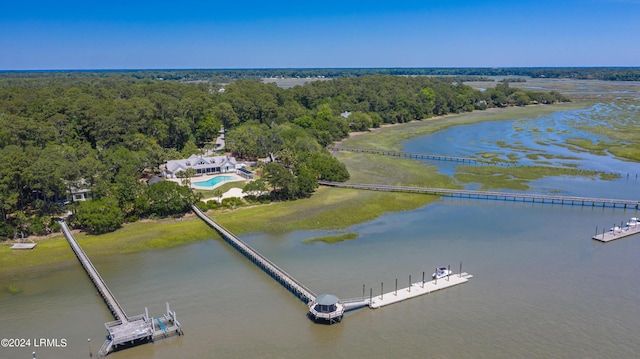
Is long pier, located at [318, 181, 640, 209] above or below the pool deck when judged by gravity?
below

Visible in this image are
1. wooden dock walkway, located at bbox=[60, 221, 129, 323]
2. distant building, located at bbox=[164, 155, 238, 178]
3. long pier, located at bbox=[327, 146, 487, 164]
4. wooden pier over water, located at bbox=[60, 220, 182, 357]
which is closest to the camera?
wooden pier over water, located at bbox=[60, 220, 182, 357]

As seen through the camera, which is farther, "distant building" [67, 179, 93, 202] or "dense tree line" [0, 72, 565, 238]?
"distant building" [67, 179, 93, 202]

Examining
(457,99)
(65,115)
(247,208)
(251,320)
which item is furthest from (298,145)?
(457,99)

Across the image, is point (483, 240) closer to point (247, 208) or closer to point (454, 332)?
point (454, 332)

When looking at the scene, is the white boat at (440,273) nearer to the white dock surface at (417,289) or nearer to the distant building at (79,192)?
the white dock surface at (417,289)

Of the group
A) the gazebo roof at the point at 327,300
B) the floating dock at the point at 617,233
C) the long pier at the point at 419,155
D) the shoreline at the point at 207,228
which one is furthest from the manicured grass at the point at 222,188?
the floating dock at the point at 617,233

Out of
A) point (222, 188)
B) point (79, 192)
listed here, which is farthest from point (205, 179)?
point (79, 192)

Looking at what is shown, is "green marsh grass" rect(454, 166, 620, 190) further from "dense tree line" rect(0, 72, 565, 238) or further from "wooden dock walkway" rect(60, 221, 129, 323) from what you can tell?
"wooden dock walkway" rect(60, 221, 129, 323)

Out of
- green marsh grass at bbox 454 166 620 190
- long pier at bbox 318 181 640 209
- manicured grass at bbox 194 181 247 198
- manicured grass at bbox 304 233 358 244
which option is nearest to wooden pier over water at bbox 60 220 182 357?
manicured grass at bbox 304 233 358 244
